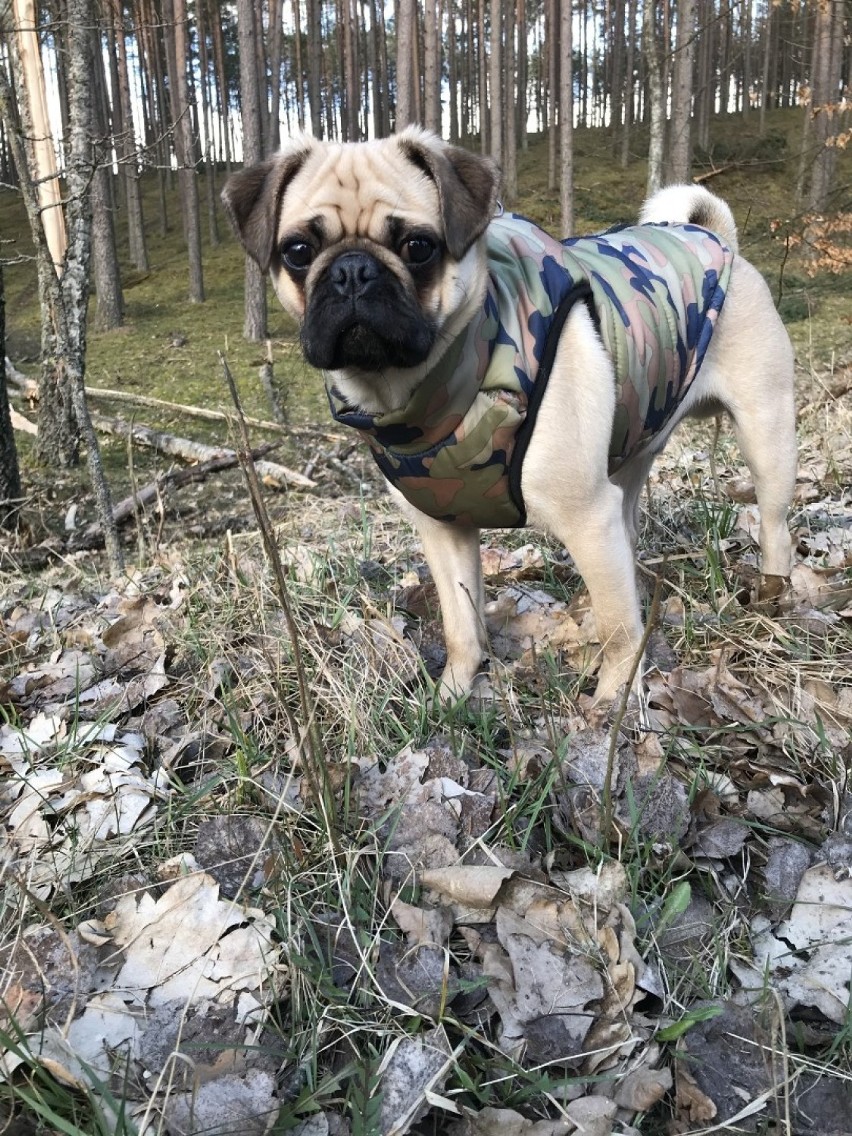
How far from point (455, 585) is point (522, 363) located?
0.95m

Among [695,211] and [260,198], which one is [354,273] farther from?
[695,211]

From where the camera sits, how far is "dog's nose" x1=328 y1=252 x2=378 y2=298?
251cm

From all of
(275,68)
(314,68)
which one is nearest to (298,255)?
(275,68)

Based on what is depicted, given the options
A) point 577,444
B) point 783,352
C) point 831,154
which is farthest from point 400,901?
point 831,154

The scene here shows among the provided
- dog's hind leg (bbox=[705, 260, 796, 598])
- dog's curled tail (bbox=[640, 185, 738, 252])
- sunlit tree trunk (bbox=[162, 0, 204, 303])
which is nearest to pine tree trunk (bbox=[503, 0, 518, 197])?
sunlit tree trunk (bbox=[162, 0, 204, 303])

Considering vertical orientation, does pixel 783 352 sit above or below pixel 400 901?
above

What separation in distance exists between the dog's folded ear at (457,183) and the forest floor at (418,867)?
1227 millimetres

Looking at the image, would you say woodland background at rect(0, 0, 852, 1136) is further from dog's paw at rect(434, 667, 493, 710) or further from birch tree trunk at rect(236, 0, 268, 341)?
birch tree trunk at rect(236, 0, 268, 341)

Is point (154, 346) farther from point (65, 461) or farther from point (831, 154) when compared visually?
point (831, 154)

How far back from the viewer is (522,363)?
2.65 m

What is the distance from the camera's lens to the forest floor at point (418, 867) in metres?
1.67

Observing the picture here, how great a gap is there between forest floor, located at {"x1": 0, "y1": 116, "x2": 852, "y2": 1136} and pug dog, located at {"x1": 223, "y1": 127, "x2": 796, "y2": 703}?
14.5 inches

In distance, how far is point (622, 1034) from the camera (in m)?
1.76

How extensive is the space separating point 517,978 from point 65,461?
9.91m
